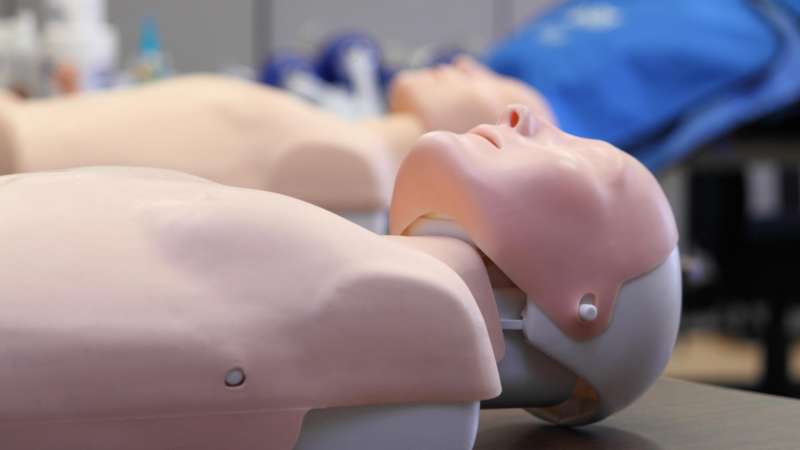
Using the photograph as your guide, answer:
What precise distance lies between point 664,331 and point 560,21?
119cm

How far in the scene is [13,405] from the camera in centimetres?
40

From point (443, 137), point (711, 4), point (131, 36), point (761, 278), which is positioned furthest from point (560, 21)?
point (443, 137)

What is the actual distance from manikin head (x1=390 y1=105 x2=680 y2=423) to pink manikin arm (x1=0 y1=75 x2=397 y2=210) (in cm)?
56

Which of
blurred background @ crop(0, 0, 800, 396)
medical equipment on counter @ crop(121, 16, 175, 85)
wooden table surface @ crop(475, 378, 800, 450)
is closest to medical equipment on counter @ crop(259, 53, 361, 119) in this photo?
blurred background @ crop(0, 0, 800, 396)

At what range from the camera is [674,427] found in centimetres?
59

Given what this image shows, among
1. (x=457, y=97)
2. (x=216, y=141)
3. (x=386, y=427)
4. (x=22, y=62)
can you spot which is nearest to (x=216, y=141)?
(x=216, y=141)

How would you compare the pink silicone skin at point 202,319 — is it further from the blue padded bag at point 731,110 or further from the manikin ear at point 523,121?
the blue padded bag at point 731,110

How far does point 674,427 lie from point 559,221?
0.13 meters

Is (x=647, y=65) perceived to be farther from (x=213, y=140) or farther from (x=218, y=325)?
(x=218, y=325)

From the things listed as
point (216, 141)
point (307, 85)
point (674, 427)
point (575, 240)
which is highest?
point (575, 240)

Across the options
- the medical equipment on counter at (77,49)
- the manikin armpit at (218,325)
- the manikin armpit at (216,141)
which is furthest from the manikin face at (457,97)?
the manikin armpit at (218,325)

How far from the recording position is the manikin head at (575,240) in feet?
1.74

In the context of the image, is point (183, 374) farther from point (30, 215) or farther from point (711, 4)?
point (711, 4)

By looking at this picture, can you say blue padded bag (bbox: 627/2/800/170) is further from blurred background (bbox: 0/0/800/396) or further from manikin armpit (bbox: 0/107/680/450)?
manikin armpit (bbox: 0/107/680/450)
